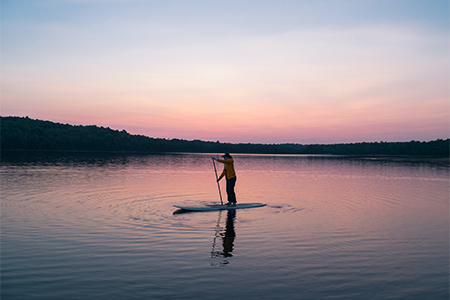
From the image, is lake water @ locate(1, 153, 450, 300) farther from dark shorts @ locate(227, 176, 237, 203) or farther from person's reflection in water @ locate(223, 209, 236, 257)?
dark shorts @ locate(227, 176, 237, 203)

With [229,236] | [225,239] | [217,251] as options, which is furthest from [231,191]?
[217,251]

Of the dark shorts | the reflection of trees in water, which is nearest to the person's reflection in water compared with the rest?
the reflection of trees in water

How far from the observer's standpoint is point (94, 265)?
8641 mm

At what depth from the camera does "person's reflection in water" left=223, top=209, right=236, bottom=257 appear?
1019 centimetres

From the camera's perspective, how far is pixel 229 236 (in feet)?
39.5

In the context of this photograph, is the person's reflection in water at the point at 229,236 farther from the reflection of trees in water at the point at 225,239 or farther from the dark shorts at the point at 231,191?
the dark shorts at the point at 231,191

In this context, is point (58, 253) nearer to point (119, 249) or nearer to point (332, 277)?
point (119, 249)

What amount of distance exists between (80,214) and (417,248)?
1327 centimetres

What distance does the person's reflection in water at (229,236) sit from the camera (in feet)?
33.4

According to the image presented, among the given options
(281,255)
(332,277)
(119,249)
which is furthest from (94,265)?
(332,277)

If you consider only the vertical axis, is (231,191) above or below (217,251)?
above

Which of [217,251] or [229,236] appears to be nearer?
[217,251]

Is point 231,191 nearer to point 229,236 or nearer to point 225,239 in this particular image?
point 229,236

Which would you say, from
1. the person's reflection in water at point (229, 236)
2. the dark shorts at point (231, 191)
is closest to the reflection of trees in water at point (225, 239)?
the person's reflection in water at point (229, 236)
